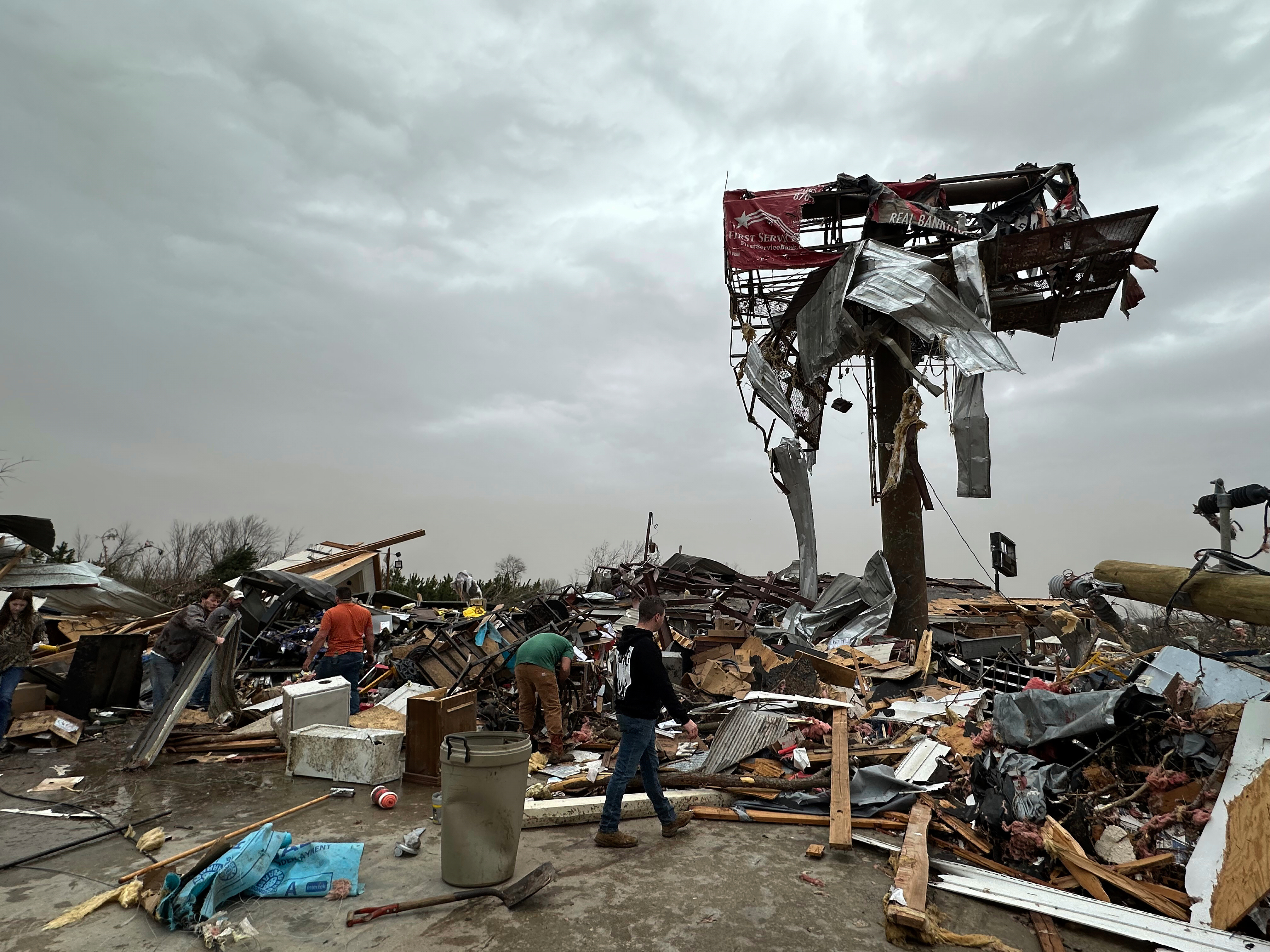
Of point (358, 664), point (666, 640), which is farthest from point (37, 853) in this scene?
point (666, 640)

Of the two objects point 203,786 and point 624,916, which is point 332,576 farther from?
point 624,916

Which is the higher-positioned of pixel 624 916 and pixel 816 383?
pixel 816 383

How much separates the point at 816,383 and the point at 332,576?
11.8 meters

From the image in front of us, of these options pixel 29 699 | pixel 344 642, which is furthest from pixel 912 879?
pixel 29 699

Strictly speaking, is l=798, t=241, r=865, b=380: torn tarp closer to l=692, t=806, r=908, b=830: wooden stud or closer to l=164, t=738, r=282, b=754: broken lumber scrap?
l=692, t=806, r=908, b=830: wooden stud

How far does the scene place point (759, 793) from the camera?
21.3 feet

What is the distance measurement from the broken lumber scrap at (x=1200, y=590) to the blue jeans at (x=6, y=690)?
12532 mm

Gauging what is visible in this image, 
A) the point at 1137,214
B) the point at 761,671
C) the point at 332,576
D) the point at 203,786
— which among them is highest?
the point at 1137,214

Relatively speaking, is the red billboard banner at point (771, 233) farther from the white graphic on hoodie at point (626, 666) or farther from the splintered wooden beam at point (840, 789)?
the white graphic on hoodie at point (626, 666)

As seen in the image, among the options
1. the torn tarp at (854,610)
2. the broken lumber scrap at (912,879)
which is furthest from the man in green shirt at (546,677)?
the torn tarp at (854,610)

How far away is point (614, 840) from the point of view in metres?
5.37

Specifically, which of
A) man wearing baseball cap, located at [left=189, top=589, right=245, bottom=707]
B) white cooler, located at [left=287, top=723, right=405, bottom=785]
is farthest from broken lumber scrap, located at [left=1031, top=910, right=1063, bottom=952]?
man wearing baseball cap, located at [left=189, top=589, right=245, bottom=707]

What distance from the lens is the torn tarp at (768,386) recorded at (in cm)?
1568

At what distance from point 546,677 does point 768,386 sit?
9918mm
